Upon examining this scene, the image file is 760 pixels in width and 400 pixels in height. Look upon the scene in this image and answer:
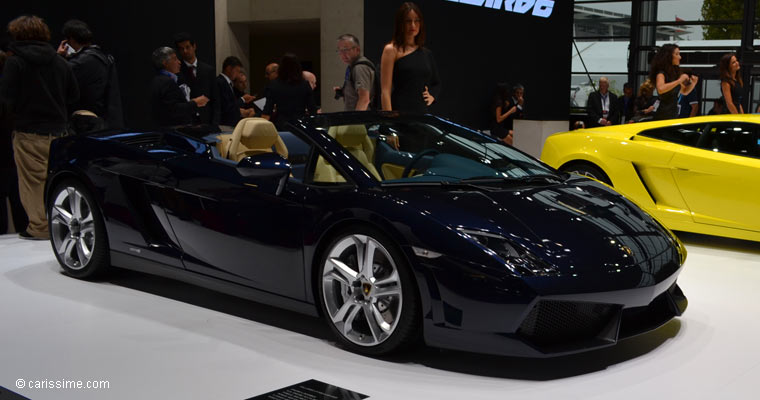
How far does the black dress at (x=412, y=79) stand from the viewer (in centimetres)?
643

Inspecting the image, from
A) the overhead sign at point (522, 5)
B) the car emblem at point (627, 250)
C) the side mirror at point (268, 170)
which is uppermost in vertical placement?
the overhead sign at point (522, 5)

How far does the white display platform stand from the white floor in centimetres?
650

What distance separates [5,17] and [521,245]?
620 cm

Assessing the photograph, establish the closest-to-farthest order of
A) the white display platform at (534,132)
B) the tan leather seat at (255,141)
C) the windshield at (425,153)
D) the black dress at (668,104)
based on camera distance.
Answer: the windshield at (425,153) → the tan leather seat at (255,141) → the black dress at (668,104) → the white display platform at (534,132)

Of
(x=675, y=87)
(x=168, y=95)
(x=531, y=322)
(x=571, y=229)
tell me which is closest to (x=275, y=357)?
(x=531, y=322)

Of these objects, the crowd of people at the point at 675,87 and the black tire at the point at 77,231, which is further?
the crowd of people at the point at 675,87

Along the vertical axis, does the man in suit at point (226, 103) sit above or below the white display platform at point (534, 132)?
above

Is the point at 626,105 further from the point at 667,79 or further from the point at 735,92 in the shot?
the point at 667,79

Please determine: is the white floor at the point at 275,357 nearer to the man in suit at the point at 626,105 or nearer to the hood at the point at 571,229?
the hood at the point at 571,229

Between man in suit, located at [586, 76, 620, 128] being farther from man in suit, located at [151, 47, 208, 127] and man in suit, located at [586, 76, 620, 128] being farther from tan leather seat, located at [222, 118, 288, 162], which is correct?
tan leather seat, located at [222, 118, 288, 162]

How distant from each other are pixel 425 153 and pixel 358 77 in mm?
2593

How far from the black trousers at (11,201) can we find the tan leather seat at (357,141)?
13.1 ft

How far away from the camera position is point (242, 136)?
459 centimetres

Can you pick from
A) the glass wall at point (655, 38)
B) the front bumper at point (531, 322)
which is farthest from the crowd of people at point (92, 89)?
the glass wall at point (655, 38)
